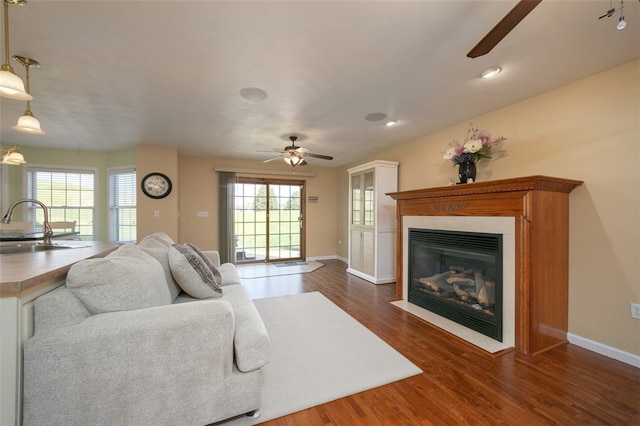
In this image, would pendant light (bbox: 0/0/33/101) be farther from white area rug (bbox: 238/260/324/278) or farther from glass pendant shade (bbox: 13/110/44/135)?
white area rug (bbox: 238/260/324/278)

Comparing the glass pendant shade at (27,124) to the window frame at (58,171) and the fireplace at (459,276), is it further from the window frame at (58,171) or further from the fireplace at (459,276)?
the fireplace at (459,276)

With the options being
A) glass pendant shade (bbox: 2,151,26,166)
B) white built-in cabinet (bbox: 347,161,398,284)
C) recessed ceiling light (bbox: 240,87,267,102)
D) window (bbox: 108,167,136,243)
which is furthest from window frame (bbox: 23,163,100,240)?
white built-in cabinet (bbox: 347,161,398,284)

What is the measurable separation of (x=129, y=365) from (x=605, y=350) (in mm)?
3570

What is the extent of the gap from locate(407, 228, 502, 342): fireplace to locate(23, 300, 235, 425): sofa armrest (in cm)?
244

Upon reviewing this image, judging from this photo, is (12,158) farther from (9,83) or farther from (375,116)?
(375,116)

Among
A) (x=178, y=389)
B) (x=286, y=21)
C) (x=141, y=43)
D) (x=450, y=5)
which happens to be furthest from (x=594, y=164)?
(x=141, y=43)

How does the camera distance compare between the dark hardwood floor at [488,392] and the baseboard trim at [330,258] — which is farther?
the baseboard trim at [330,258]

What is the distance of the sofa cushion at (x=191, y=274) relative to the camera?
202 centimetres

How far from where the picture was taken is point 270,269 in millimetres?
5441

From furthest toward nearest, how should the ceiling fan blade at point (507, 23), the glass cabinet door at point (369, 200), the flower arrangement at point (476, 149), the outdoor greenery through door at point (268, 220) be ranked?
the outdoor greenery through door at point (268, 220)
the glass cabinet door at point (369, 200)
the flower arrangement at point (476, 149)
the ceiling fan blade at point (507, 23)

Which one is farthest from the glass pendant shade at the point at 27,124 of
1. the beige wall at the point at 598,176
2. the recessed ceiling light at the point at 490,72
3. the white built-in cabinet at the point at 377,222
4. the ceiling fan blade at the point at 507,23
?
the beige wall at the point at 598,176

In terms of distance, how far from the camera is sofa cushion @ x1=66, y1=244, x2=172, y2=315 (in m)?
1.31

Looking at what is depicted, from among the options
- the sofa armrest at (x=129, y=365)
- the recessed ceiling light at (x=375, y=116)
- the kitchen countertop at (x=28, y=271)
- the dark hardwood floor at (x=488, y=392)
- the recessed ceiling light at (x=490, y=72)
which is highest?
the recessed ceiling light at (x=375, y=116)

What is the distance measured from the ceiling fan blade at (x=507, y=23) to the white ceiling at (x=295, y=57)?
1.41 feet
